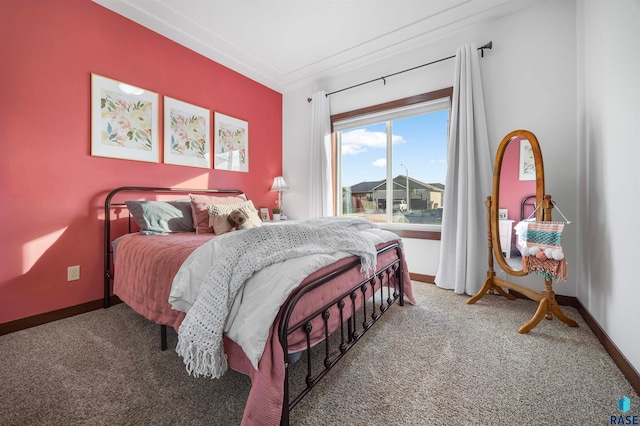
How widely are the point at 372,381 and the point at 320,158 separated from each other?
2940 millimetres

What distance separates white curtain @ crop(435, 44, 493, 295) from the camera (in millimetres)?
2631

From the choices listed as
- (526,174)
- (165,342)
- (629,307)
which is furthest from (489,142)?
(165,342)

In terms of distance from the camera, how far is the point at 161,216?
2385 millimetres

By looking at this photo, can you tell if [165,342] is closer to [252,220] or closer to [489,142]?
[252,220]

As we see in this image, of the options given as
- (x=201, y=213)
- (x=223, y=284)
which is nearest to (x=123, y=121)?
(x=201, y=213)

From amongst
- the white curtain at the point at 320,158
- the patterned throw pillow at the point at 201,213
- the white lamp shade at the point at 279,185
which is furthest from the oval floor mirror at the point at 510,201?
the white lamp shade at the point at 279,185

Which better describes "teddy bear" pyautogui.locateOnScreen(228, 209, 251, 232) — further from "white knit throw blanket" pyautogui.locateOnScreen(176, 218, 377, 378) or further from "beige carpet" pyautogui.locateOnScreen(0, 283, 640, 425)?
"white knit throw blanket" pyautogui.locateOnScreen(176, 218, 377, 378)

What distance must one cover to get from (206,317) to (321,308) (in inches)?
20.4

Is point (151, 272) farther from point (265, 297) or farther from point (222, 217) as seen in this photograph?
point (265, 297)

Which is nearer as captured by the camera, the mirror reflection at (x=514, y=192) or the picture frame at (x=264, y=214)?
the mirror reflection at (x=514, y=192)

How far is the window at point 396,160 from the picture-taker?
10.3 ft

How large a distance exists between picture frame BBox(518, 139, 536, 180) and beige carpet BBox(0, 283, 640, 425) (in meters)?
1.18

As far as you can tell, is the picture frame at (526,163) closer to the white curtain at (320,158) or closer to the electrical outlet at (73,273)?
the white curtain at (320,158)

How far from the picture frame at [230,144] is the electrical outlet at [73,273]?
1.68 metres
